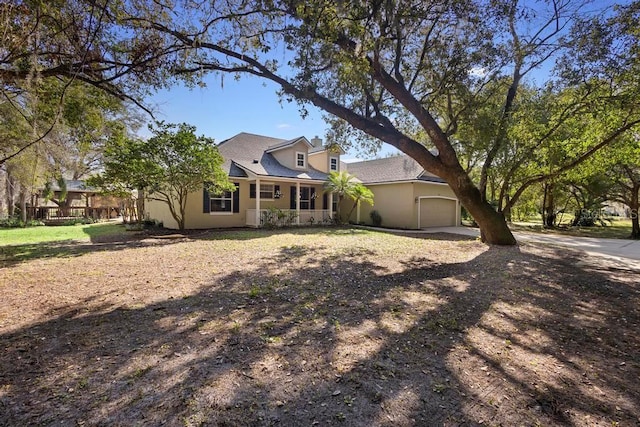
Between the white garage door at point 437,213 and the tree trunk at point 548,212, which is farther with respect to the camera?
the tree trunk at point 548,212

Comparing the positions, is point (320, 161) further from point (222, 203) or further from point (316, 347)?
point (316, 347)

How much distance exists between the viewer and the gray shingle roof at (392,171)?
56.5ft

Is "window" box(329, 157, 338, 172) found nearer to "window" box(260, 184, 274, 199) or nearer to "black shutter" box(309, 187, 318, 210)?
"black shutter" box(309, 187, 318, 210)

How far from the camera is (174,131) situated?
12.0m

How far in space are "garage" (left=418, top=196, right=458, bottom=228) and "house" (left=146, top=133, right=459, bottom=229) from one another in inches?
2.2

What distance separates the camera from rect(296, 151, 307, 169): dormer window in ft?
59.4

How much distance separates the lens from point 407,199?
17000 mm

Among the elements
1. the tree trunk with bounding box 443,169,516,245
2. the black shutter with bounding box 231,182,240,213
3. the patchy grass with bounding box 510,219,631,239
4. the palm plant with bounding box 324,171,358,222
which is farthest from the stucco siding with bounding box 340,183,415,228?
the black shutter with bounding box 231,182,240,213

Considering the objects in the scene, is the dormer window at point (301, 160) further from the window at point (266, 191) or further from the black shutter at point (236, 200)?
the black shutter at point (236, 200)

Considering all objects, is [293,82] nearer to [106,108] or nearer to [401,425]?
[106,108]

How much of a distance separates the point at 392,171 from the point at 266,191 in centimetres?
774

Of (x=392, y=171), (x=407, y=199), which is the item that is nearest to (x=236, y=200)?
(x=407, y=199)

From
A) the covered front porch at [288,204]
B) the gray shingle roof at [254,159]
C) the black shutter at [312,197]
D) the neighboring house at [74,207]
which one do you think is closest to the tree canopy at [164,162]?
the gray shingle roof at [254,159]

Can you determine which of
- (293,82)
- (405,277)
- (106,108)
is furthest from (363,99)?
(106,108)
